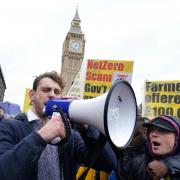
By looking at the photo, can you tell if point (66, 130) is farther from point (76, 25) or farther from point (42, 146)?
point (76, 25)

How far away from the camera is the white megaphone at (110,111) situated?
1806mm

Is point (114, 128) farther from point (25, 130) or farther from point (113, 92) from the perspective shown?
point (25, 130)

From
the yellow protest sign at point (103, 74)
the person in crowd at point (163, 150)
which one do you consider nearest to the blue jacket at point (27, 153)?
the person in crowd at point (163, 150)

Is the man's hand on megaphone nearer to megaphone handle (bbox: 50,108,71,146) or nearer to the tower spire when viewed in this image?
megaphone handle (bbox: 50,108,71,146)

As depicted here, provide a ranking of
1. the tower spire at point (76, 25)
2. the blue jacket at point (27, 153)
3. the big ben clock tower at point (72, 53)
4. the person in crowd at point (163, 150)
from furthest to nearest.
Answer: the tower spire at point (76, 25) < the big ben clock tower at point (72, 53) < the person in crowd at point (163, 150) < the blue jacket at point (27, 153)

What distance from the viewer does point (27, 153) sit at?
1.76 meters

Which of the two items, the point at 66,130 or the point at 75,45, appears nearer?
the point at 66,130

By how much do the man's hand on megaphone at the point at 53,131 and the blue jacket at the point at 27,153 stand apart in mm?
22

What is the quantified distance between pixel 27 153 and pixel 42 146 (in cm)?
7

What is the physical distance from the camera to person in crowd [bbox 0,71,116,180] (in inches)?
69.4

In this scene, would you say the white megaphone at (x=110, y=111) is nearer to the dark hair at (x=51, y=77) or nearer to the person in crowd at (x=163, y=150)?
the dark hair at (x=51, y=77)

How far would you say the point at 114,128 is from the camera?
192 centimetres

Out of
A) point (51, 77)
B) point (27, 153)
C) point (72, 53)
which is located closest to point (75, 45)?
point (72, 53)

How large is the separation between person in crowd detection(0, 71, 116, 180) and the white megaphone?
3.3 inches
